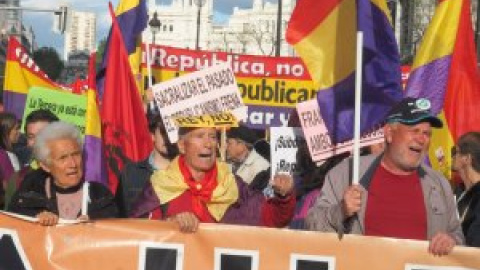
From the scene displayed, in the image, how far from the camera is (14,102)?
11.2 metres

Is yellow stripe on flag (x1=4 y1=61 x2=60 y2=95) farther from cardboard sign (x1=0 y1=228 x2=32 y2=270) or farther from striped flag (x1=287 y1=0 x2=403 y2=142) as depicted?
cardboard sign (x1=0 y1=228 x2=32 y2=270)

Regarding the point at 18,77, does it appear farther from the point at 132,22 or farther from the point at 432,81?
the point at 432,81

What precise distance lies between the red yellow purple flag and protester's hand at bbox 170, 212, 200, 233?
168cm

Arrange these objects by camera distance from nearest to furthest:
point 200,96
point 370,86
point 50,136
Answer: point 50,136 → point 370,86 → point 200,96

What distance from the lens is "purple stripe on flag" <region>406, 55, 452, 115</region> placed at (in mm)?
6703

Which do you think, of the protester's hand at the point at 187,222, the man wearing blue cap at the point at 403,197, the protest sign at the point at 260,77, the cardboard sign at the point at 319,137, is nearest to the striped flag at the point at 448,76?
the cardboard sign at the point at 319,137

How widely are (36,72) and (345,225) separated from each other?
6.91 metres

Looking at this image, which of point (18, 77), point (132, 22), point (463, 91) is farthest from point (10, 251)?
point (18, 77)

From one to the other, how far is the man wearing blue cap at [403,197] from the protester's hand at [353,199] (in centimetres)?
13

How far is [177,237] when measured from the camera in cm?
511

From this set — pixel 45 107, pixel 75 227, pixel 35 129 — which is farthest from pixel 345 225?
pixel 45 107

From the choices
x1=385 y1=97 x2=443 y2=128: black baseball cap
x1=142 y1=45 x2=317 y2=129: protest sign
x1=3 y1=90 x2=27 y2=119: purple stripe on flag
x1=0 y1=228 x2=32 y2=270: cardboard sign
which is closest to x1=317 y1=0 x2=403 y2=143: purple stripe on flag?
x1=385 y1=97 x2=443 y2=128: black baseball cap

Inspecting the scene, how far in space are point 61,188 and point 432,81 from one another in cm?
263

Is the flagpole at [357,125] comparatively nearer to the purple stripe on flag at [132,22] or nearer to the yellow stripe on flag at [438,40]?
the yellow stripe on flag at [438,40]
